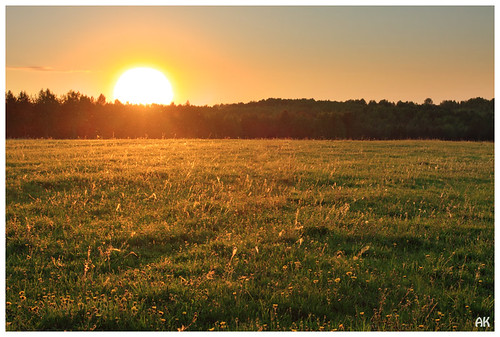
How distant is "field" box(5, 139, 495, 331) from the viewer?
533cm

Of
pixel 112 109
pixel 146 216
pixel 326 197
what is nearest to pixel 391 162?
pixel 326 197

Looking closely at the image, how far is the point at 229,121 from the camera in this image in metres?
91.1

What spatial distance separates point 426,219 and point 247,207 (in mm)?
3955

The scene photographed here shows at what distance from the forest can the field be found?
6123 cm

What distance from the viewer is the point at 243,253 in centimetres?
732

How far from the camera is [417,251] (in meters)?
7.88

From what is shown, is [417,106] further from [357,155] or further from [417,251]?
[417,251]

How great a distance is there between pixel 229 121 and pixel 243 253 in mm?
84550

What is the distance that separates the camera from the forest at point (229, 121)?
72.4 m

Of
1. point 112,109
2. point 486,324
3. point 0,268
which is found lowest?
point 486,324

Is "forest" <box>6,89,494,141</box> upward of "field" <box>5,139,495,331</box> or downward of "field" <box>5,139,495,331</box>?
upward

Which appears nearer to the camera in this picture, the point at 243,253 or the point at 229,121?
the point at 243,253

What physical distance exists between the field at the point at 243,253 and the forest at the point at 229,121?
61.2m

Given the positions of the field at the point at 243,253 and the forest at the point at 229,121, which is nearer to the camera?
the field at the point at 243,253
